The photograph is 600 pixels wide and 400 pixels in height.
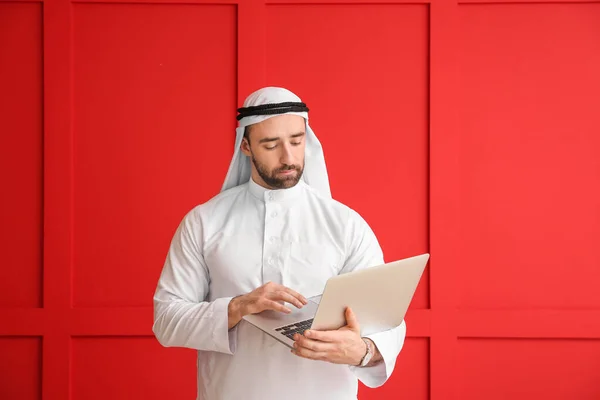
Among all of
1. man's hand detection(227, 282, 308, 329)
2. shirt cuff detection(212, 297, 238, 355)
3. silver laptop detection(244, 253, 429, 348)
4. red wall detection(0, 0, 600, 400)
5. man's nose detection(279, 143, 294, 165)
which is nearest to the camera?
silver laptop detection(244, 253, 429, 348)

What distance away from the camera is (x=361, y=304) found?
A: 161 centimetres

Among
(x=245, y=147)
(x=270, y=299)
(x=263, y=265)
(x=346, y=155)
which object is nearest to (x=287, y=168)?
(x=245, y=147)

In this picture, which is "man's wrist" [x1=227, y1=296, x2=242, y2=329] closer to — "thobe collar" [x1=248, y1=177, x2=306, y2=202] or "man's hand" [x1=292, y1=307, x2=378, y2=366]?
"man's hand" [x1=292, y1=307, x2=378, y2=366]

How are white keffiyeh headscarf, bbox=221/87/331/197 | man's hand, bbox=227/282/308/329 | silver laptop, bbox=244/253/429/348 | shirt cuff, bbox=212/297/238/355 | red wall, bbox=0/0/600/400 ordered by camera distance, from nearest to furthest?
silver laptop, bbox=244/253/429/348, man's hand, bbox=227/282/308/329, shirt cuff, bbox=212/297/238/355, white keffiyeh headscarf, bbox=221/87/331/197, red wall, bbox=0/0/600/400

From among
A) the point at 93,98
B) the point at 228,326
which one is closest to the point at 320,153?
the point at 228,326

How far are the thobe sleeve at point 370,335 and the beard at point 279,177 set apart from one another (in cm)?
20

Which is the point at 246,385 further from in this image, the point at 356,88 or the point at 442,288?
the point at 356,88

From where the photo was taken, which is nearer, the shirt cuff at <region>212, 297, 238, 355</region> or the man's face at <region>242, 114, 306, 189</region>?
the shirt cuff at <region>212, 297, 238, 355</region>

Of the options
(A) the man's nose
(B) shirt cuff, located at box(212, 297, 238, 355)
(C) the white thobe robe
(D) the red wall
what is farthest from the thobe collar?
(D) the red wall

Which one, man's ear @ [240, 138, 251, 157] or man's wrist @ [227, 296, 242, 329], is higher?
man's ear @ [240, 138, 251, 157]

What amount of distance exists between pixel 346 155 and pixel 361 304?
5.79ft

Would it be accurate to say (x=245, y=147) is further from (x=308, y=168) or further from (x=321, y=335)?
(x=321, y=335)

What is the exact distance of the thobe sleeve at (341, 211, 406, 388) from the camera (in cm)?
175

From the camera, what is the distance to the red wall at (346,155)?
10.7ft
